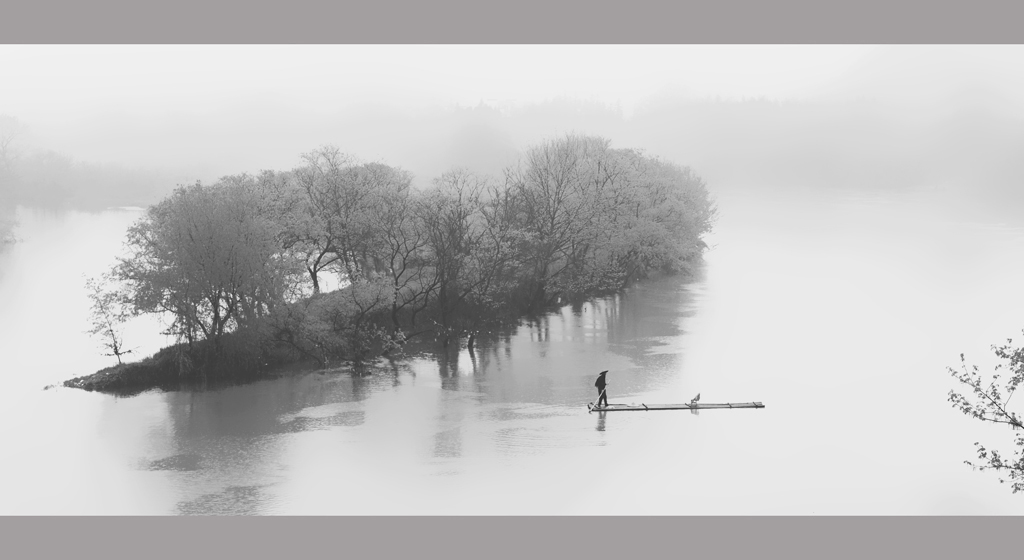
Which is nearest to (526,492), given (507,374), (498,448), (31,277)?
(498,448)

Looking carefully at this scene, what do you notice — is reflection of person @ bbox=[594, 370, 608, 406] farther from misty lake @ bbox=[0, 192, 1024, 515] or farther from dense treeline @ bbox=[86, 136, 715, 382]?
dense treeline @ bbox=[86, 136, 715, 382]

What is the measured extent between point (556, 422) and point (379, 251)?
47.1ft

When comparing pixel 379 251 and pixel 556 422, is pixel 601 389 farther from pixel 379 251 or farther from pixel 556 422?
pixel 379 251

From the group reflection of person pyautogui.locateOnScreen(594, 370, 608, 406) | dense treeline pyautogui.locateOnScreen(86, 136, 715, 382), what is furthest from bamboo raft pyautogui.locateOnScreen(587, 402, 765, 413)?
dense treeline pyautogui.locateOnScreen(86, 136, 715, 382)

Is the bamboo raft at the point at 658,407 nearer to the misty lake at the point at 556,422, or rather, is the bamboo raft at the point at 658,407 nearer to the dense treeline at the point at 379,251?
the misty lake at the point at 556,422

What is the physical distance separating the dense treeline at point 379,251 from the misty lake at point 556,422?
82.3 inches

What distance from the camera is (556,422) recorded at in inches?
1107

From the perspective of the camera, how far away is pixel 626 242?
158 feet

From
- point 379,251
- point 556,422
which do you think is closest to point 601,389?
point 556,422

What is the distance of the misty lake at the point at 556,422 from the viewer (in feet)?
77.2

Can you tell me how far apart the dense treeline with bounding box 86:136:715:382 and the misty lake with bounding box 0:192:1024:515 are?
209 centimetres

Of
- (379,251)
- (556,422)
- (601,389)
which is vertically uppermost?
(379,251)

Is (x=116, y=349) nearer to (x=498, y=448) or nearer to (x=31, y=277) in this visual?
(x=498, y=448)

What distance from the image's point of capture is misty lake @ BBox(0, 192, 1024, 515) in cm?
2353
